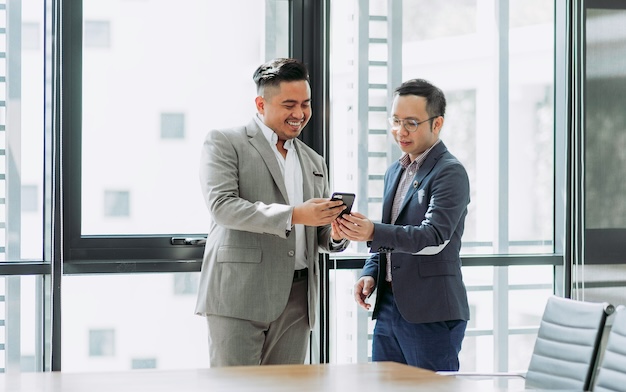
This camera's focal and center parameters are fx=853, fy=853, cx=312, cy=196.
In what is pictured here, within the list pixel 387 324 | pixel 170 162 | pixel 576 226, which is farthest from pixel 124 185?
pixel 576 226

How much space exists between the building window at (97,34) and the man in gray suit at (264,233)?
113cm

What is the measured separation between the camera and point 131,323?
4.65m

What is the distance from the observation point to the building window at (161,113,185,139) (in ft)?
15.4

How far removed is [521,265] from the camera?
211 inches

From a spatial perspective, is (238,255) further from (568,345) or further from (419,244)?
(568,345)

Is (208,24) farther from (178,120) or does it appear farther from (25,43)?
(25,43)

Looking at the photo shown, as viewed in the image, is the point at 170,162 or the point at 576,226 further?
the point at 576,226

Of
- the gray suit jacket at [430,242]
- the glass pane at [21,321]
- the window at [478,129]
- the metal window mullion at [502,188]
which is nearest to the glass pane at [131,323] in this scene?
the glass pane at [21,321]

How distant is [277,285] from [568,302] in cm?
123

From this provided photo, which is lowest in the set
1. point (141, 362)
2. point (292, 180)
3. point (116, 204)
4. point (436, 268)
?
point (141, 362)

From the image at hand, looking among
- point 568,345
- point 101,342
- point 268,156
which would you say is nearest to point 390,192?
point 268,156

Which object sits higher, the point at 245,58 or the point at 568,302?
the point at 245,58

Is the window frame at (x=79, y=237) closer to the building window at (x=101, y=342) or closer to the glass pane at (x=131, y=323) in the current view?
the glass pane at (x=131, y=323)

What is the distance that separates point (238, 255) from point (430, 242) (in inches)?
33.5
